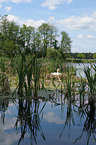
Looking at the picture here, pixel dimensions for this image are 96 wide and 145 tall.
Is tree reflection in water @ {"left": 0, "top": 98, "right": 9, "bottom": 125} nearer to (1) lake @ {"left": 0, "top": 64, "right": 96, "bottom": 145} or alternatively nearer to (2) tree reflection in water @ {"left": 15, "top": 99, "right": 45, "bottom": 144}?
(1) lake @ {"left": 0, "top": 64, "right": 96, "bottom": 145}

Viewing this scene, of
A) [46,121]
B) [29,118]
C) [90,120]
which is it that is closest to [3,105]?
[29,118]

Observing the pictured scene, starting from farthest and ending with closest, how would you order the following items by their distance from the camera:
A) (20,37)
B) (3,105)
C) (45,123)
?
1. (20,37)
2. (3,105)
3. (45,123)

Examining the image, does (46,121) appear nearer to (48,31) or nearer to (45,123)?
(45,123)

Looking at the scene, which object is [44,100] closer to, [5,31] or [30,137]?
[30,137]

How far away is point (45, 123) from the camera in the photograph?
2.53 metres

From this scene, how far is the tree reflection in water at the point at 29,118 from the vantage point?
2250 mm

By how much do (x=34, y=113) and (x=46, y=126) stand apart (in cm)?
57

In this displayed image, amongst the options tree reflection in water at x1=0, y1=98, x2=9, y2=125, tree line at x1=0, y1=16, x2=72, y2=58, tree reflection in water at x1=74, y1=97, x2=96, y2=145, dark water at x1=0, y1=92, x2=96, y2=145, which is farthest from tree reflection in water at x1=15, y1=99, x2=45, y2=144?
tree line at x1=0, y1=16, x2=72, y2=58

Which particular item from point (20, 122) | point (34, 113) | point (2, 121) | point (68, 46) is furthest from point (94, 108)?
point (68, 46)

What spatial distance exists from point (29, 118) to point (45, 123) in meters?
0.31

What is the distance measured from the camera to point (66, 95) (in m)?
4.00

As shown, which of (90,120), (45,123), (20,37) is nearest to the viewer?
(45,123)

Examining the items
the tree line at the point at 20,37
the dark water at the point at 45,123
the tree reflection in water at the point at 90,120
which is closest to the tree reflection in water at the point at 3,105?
the dark water at the point at 45,123

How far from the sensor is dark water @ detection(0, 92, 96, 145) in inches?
80.3
